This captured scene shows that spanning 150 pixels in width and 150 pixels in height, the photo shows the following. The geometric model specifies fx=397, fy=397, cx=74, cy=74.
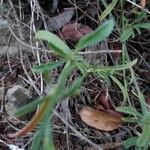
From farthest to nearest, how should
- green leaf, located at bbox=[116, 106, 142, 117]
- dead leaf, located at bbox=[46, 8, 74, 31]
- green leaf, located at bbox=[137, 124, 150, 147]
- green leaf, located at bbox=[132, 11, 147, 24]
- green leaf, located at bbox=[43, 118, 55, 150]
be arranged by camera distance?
dead leaf, located at bbox=[46, 8, 74, 31], green leaf, located at bbox=[132, 11, 147, 24], green leaf, located at bbox=[116, 106, 142, 117], green leaf, located at bbox=[137, 124, 150, 147], green leaf, located at bbox=[43, 118, 55, 150]

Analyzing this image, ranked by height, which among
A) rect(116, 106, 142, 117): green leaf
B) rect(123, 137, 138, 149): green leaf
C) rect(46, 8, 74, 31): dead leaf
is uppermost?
rect(46, 8, 74, 31): dead leaf

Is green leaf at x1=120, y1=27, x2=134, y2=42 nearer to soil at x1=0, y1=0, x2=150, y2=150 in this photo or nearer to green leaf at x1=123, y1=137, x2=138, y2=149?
soil at x1=0, y1=0, x2=150, y2=150

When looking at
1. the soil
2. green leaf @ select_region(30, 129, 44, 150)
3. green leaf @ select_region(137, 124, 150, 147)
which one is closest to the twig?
the soil

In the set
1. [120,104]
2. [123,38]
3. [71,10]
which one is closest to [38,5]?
[71,10]

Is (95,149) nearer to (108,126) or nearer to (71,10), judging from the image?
(108,126)

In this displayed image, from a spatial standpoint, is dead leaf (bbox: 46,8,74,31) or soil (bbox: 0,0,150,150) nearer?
soil (bbox: 0,0,150,150)
